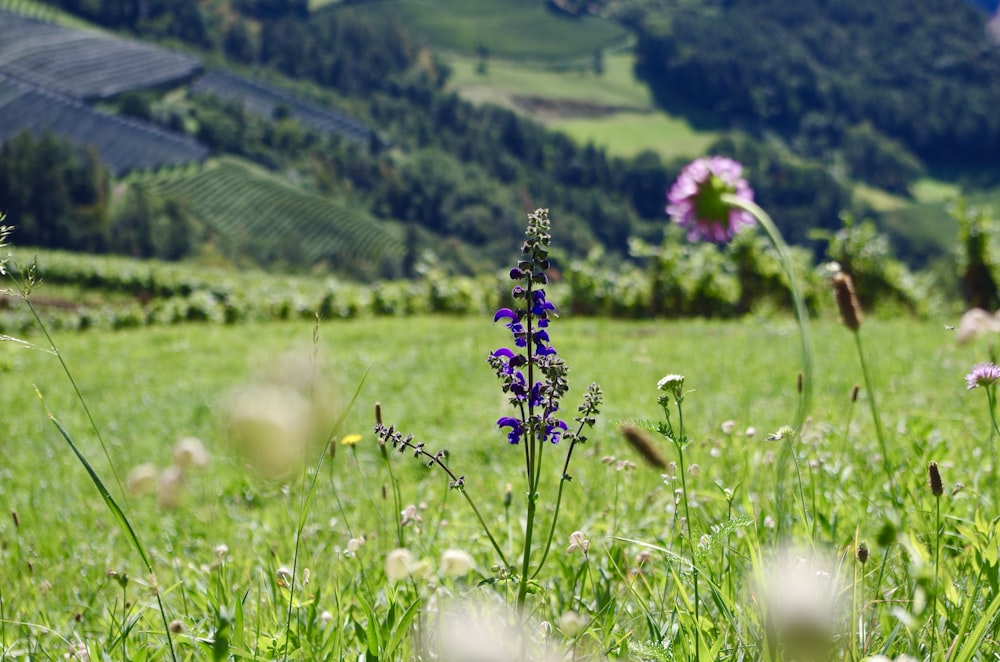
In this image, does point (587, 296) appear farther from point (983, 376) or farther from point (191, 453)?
point (191, 453)

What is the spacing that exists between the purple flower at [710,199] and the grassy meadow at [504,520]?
575 millimetres

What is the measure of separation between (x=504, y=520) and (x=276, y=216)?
465ft

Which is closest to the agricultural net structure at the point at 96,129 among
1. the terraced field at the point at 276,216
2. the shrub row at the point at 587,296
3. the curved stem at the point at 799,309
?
the terraced field at the point at 276,216

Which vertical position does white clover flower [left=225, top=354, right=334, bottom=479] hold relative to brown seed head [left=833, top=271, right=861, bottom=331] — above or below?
below

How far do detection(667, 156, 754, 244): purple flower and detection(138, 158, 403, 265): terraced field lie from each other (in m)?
129

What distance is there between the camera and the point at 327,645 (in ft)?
7.03

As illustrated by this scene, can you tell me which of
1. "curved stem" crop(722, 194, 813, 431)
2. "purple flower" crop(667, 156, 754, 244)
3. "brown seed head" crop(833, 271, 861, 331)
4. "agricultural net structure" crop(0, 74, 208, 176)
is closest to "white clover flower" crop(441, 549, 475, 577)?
"curved stem" crop(722, 194, 813, 431)

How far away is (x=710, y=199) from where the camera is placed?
2012 millimetres

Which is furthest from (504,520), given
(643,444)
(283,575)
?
(643,444)

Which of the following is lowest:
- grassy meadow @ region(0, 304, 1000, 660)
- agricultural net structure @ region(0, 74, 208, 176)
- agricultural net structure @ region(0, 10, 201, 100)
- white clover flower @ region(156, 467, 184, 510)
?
agricultural net structure @ region(0, 74, 208, 176)

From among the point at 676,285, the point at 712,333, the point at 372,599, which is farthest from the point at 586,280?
the point at 372,599

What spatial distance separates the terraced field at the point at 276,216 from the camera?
13062cm

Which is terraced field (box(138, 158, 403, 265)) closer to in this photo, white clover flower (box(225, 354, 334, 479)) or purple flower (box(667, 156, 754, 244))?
white clover flower (box(225, 354, 334, 479))

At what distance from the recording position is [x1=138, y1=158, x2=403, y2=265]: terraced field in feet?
429
